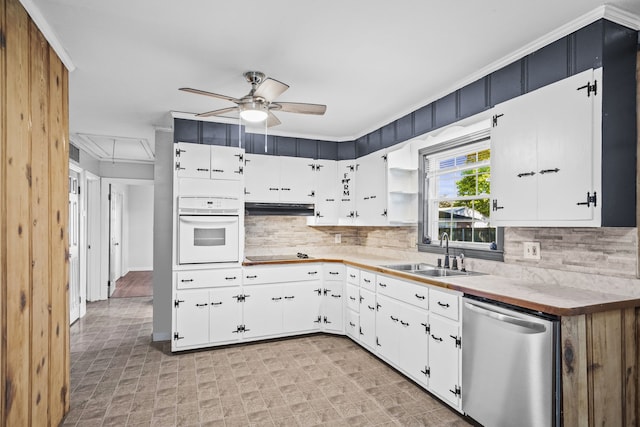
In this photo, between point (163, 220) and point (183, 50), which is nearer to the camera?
point (183, 50)

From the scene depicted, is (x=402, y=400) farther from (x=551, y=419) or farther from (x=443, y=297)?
(x=551, y=419)

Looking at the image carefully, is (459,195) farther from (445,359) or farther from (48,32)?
(48,32)

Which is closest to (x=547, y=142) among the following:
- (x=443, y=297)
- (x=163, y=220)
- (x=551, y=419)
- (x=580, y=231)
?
(x=580, y=231)

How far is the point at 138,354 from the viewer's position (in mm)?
3830

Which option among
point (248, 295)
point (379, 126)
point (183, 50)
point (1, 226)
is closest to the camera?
point (1, 226)

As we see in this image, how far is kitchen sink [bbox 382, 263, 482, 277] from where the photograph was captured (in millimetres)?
3232

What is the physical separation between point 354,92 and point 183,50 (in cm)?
151

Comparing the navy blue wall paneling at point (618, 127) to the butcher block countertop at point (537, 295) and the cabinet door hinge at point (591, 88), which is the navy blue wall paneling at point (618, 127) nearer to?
the cabinet door hinge at point (591, 88)

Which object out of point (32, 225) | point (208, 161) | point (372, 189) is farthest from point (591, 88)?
point (208, 161)

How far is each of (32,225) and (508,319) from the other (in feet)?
8.97

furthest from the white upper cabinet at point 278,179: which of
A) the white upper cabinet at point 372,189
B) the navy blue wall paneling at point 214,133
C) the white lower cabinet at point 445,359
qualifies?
the white lower cabinet at point 445,359

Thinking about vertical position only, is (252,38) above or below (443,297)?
above

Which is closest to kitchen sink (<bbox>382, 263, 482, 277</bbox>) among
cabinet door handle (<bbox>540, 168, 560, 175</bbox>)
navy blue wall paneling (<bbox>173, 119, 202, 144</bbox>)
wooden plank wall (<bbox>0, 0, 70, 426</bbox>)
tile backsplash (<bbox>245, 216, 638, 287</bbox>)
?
tile backsplash (<bbox>245, 216, 638, 287</bbox>)

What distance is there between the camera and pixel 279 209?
4480 millimetres
